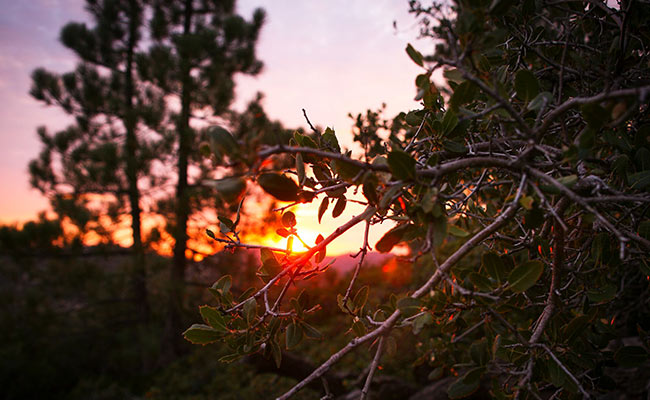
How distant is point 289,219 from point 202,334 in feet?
1.18

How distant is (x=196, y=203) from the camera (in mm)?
7414

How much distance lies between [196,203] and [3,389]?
4320mm

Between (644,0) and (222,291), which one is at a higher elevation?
(644,0)

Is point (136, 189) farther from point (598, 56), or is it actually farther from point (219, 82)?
point (598, 56)

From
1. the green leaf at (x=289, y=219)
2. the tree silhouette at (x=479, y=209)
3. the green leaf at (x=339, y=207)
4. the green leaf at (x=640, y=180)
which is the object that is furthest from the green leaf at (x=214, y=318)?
the green leaf at (x=640, y=180)

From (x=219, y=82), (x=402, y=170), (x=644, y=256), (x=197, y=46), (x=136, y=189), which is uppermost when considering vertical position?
(x=197, y=46)

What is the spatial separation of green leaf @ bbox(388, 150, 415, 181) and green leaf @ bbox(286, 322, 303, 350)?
53 centimetres

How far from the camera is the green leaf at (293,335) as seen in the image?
0.98 m

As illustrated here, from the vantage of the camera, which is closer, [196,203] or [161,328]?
[196,203]

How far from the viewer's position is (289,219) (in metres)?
1.01

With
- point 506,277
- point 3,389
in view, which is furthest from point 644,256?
point 3,389

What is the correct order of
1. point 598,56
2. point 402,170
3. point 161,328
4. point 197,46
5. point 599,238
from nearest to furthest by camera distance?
point 402,170, point 599,238, point 598,56, point 197,46, point 161,328

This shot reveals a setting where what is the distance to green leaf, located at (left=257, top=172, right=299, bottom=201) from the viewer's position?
0.67 metres

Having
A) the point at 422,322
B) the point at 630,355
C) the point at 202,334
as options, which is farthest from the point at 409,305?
the point at 630,355
